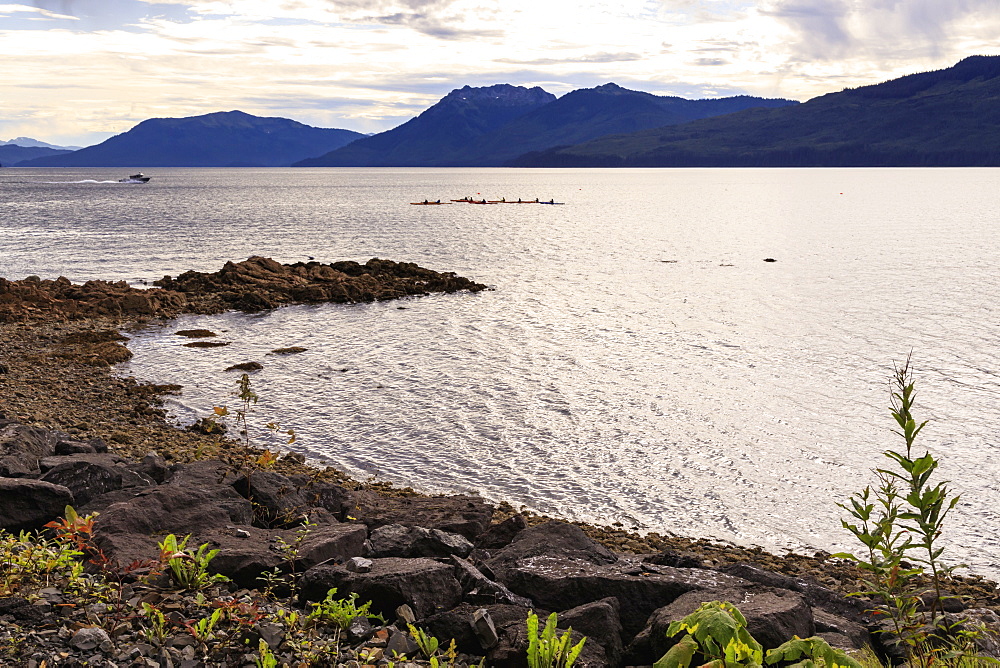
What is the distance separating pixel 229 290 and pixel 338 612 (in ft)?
116

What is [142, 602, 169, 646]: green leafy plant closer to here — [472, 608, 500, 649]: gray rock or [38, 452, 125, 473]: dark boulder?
[472, 608, 500, 649]: gray rock

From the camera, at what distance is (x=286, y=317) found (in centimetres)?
3625

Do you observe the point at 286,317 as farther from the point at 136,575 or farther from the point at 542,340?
the point at 136,575

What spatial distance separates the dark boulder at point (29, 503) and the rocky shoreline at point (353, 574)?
2 centimetres

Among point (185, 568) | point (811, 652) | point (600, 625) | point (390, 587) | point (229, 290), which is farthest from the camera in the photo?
point (229, 290)

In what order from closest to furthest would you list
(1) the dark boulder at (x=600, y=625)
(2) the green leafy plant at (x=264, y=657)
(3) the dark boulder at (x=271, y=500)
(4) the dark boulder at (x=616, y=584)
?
(2) the green leafy plant at (x=264, y=657), (1) the dark boulder at (x=600, y=625), (4) the dark boulder at (x=616, y=584), (3) the dark boulder at (x=271, y=500)

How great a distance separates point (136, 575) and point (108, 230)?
87.6m

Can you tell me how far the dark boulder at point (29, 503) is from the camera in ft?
31.5

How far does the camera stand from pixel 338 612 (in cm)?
738

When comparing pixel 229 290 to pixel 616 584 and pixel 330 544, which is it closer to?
pixel 330 544

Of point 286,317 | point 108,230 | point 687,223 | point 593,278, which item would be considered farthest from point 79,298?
point 687,223

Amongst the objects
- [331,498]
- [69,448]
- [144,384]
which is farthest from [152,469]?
[144,384]

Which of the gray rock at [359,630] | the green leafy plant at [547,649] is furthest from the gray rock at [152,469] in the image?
the green leafy plant at [547,649]

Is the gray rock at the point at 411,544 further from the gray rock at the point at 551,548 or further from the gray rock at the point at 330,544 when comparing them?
the gray rock at the point at 551,548
